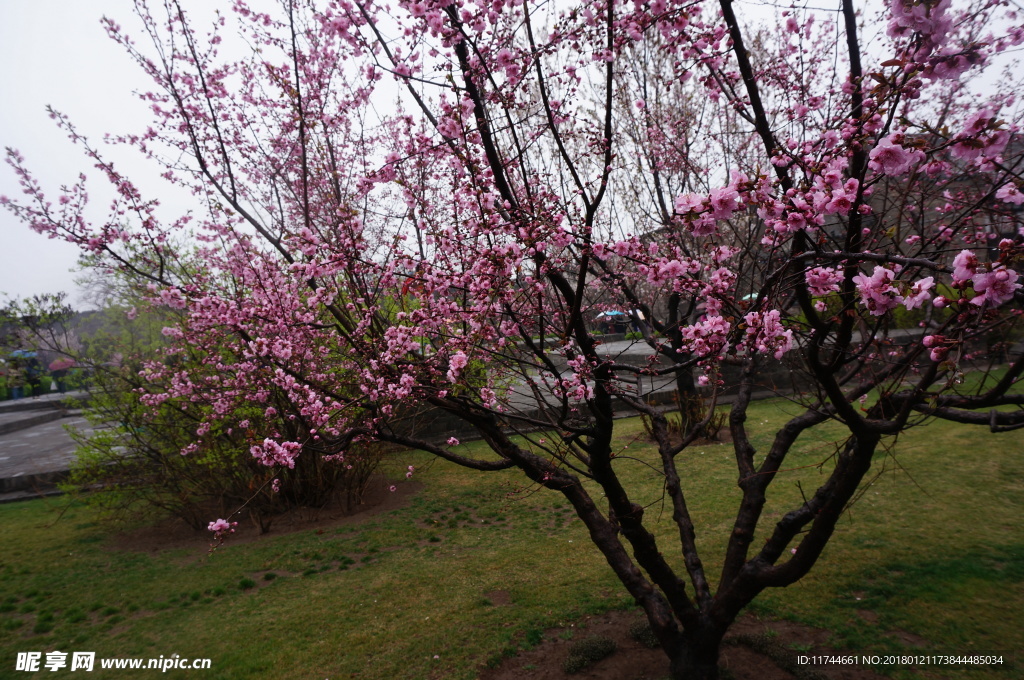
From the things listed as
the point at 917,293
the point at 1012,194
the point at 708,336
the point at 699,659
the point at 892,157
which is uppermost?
the point at 892,157

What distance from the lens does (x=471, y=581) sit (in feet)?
16.6

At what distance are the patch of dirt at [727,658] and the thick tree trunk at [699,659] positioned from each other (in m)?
0.14

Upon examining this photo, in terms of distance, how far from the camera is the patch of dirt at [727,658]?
3.25 metres

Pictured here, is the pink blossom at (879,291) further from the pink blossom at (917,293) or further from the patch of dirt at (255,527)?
the patch of dirt at (255,527)

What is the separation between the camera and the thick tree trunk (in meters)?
3.17

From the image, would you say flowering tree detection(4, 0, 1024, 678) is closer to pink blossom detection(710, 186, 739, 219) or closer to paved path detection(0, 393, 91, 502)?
pink blossom detection(710, 186, 739, 219)

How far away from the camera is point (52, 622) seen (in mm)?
4895

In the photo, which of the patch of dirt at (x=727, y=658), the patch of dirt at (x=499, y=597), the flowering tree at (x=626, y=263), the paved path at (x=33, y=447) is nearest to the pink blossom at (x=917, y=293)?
the flowering tree at (x=626, y=263)

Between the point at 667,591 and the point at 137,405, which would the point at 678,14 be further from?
the point at 137,405

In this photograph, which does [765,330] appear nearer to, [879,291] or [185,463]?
[879,291]

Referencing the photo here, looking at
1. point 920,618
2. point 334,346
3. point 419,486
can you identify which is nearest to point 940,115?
point 920,618

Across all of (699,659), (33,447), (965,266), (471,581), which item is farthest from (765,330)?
(33,447)

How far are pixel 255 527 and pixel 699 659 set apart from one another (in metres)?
5.98

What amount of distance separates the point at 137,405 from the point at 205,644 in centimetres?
408
